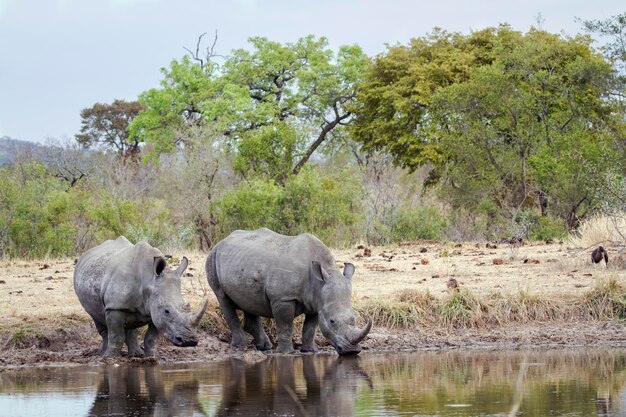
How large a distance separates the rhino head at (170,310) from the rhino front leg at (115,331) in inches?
19.9

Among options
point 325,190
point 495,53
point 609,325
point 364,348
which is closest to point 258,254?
point 364,348

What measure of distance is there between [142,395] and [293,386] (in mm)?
1615

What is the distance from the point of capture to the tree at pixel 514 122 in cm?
3094

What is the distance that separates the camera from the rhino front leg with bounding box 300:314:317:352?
1402 cm

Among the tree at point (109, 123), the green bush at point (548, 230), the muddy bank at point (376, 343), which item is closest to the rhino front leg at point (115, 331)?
the muddy bank at point (376, 343)

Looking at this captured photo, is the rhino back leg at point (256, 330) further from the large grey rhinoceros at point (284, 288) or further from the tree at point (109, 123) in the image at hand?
the tree at point (109, 123)

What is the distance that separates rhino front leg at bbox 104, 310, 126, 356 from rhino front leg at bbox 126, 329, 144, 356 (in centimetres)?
41

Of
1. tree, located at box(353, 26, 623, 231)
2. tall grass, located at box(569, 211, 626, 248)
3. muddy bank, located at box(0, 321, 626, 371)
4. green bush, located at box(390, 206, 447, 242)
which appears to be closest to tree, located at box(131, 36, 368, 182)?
tree, located at box(353, 26, 623, 231)

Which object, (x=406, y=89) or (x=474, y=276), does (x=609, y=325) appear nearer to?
(x=474, y=276)

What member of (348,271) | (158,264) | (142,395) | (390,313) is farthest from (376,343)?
(142,395)

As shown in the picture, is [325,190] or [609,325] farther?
[325,190]

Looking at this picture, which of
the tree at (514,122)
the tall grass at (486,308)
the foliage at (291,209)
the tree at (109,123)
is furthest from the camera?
the tree at (109,123)

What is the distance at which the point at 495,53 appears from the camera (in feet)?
133

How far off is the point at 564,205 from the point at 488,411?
22.7 metres
